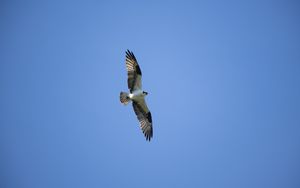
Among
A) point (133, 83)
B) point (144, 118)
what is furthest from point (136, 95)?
point (144, 118)

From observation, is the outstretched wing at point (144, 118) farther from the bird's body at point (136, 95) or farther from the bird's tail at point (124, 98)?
the bird's tail at point (124, 98)

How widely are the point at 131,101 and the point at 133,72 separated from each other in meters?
1.47

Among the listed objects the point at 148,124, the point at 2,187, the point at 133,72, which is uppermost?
the point at 2,187

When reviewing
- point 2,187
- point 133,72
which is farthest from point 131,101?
point 2,187

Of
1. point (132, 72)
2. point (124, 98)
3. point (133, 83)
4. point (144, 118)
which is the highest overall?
point (132, 72)

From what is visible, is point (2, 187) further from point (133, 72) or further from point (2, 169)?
point (133, 72)

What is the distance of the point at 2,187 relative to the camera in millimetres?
51094

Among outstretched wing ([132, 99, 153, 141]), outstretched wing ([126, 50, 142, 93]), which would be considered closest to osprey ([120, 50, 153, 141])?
outstretched wing ([126, 50, 142, 93])

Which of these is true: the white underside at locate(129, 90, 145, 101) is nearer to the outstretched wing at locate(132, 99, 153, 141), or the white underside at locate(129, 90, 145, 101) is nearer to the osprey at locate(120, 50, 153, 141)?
the osprey at locate(120, 50, 153, 141)

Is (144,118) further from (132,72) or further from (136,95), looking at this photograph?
(132,72)

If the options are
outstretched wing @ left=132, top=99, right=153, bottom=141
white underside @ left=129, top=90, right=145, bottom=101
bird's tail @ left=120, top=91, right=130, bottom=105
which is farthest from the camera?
outstretched wing @ left=132, top=99, right=153, bottom=141

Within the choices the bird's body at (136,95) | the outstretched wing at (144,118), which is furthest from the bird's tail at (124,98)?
the outstretched wing at (144,118)

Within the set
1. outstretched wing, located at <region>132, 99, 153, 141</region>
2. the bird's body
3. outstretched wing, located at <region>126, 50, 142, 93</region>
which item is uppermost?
outstretched wing, located at <region>126, 50, 142, 93</region>

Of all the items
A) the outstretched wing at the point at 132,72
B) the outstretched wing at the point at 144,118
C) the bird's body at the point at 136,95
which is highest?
the outstretched wing at the point at 132,72
